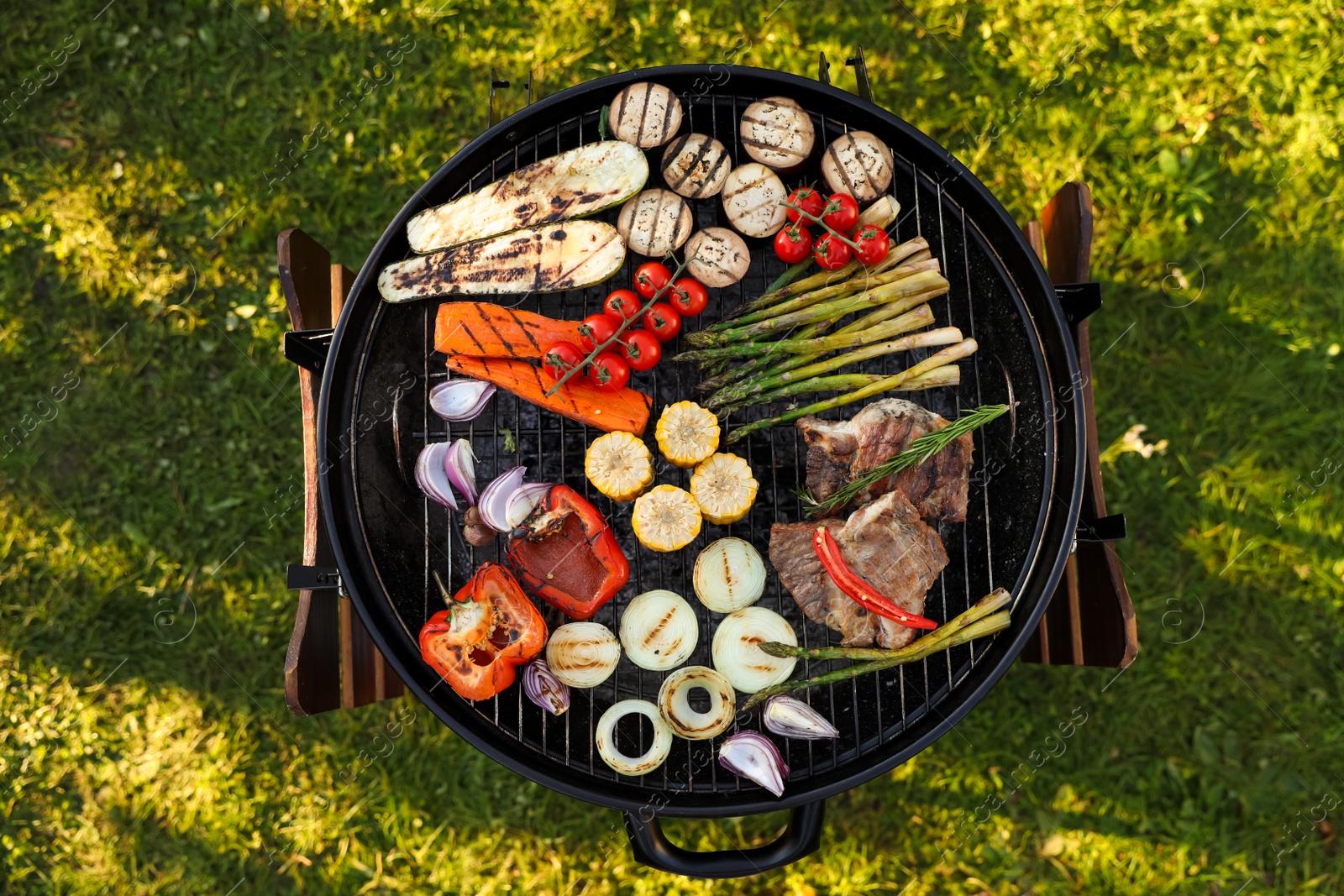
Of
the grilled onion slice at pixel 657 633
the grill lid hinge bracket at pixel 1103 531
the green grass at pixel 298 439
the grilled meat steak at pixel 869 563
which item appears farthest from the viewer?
the green grass at pixel 298 439

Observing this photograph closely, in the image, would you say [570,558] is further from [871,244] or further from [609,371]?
[871,244]

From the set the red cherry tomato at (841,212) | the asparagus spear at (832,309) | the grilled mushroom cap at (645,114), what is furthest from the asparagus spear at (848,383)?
the grilled mushroom cap at (645,114)

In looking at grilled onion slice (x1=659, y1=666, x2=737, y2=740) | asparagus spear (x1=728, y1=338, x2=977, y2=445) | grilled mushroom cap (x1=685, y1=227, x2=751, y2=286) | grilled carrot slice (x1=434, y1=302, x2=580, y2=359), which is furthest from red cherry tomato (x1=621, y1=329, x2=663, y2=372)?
grilled onion slice (x1=659, y1=666, x2=737, y2=740)

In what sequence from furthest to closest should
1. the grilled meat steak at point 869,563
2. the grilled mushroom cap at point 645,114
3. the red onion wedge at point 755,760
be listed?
the grilled mushroom cap at point 645,114, the grilled meat steak at point 869,563, the red onion wedge at point 755,760

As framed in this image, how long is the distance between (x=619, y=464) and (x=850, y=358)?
1.63 metres

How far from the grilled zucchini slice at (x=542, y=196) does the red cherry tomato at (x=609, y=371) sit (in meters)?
0.99

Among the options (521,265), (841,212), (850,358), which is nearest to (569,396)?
(521,265)

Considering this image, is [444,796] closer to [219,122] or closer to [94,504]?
[94,504]

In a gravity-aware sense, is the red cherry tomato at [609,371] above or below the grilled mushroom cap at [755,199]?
below

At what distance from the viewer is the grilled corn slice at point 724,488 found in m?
5.09

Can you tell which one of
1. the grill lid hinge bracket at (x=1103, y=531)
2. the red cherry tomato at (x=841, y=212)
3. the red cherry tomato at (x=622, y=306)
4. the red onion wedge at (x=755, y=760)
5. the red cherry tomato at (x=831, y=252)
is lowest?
the red onion wedge at (x=755, y=760)

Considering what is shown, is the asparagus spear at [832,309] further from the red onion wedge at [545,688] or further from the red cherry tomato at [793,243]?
the red onion wedge at [545,688]

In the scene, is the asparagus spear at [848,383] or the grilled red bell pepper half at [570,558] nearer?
the grilled red bell pepper half at [570,558]

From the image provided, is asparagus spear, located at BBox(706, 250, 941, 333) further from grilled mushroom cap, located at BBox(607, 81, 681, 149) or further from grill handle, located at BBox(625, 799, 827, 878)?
grill handle, located at BBox(625, 799, 827, 878)
